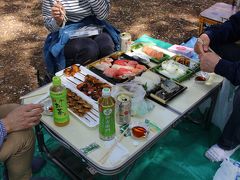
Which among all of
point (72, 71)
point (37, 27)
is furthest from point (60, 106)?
point (37, 27)

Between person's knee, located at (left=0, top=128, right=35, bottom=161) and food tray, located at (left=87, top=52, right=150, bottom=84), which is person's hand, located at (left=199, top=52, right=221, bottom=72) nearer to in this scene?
food tray, located at (left=87, top=52, right=150, bottom=84)

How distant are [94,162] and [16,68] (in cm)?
252

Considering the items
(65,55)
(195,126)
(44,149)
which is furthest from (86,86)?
(195,126)

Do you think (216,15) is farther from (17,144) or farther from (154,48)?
(17,144)

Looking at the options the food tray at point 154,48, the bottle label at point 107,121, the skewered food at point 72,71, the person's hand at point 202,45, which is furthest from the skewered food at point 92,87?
the person's hand at point 202,45

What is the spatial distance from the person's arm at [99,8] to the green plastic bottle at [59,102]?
1371 mm

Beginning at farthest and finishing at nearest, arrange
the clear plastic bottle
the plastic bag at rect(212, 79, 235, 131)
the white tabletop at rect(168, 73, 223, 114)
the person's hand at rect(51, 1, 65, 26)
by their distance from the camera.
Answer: the person's hand at rect(51, 1, 65, 26), the plastic bag at rect(212, 79, 235, 131), the white tabletop at rect(168, 73, 223, 114), the clear plastic bottle

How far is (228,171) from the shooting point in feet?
7.90

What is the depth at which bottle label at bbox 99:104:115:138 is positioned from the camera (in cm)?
180

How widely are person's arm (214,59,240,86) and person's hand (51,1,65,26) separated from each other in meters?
1.46

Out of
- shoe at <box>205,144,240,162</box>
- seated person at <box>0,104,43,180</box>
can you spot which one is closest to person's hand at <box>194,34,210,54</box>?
shoe at <box>205,144,240,162</box>

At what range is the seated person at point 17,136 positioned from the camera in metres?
1.92

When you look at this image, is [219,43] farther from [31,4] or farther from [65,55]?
[31,4]

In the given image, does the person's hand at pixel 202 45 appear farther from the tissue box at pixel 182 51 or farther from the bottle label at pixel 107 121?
the bottle label at pixel 107 121
